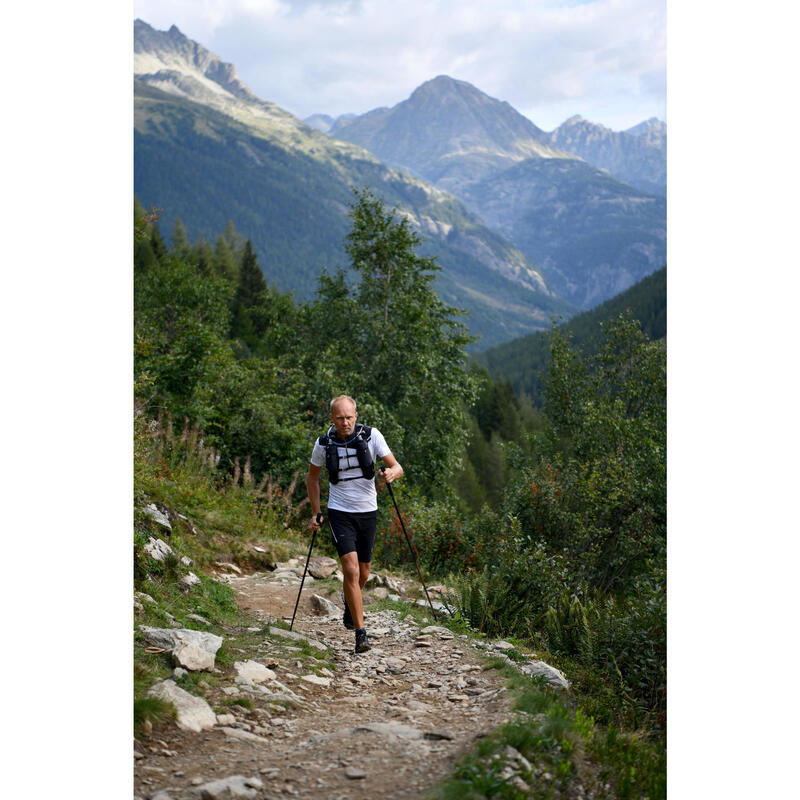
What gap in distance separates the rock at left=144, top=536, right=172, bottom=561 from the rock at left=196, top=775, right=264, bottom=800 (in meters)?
4.22

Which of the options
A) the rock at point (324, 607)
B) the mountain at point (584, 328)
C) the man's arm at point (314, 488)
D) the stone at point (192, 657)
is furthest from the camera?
the mountain at point (584, 328)

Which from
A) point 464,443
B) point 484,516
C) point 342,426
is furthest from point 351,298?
point 342,426

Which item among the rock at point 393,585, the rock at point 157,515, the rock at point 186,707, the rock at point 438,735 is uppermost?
the rock at point 157,515

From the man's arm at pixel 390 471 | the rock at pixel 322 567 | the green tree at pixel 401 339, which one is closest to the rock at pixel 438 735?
the man's arm at pixel 390 471

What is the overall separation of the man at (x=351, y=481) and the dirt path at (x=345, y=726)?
685mm

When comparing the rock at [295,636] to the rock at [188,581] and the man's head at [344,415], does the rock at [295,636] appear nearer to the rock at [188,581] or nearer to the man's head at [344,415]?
the rock at [188,581]

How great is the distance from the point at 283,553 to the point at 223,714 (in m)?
6.06

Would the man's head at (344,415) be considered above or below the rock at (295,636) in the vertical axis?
above

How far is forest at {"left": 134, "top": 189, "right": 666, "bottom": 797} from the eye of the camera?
24.0ft

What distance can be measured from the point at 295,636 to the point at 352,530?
4.08 ft

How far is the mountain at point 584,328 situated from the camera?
398 feet

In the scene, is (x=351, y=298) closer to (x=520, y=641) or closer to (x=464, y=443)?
(x=464, y=443)
